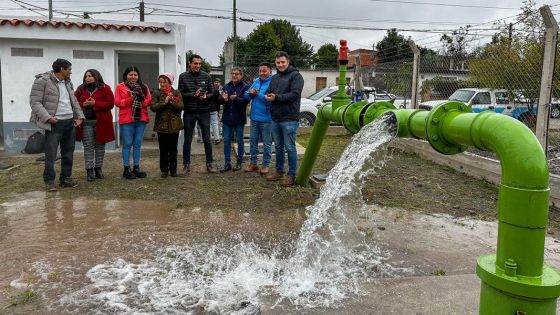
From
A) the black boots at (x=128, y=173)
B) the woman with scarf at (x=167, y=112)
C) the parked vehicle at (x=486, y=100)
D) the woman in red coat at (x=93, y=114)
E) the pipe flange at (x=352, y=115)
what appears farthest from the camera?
the parked vehicle at (x=486, y=100)

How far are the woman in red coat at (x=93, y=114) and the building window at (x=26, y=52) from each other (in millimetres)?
3120

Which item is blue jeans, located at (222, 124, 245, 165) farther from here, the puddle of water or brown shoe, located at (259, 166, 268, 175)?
the puddle of water

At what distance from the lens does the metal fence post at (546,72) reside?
17.7 feet

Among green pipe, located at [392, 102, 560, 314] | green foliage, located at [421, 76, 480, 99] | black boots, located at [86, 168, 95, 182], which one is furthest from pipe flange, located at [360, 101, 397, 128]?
green foliage, located at [421, 76, 480, 99]

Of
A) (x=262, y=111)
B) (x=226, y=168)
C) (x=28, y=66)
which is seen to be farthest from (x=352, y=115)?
(x=28, y=66)

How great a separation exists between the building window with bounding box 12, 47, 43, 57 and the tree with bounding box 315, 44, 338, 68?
132 ft

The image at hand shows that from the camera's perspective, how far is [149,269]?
3607mm

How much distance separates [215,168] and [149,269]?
4.06 meters

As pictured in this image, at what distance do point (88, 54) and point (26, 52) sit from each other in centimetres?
111

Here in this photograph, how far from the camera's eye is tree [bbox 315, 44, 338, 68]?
4909 centimetres

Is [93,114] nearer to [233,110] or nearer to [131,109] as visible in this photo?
[131,109]

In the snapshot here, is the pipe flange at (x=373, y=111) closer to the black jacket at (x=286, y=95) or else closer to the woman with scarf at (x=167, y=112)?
the black jacket at (x=286, y=95)

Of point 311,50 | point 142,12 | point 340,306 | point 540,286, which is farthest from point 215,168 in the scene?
point 311,50

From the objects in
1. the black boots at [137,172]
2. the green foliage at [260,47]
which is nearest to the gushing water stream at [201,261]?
the black boots at [137,172]
